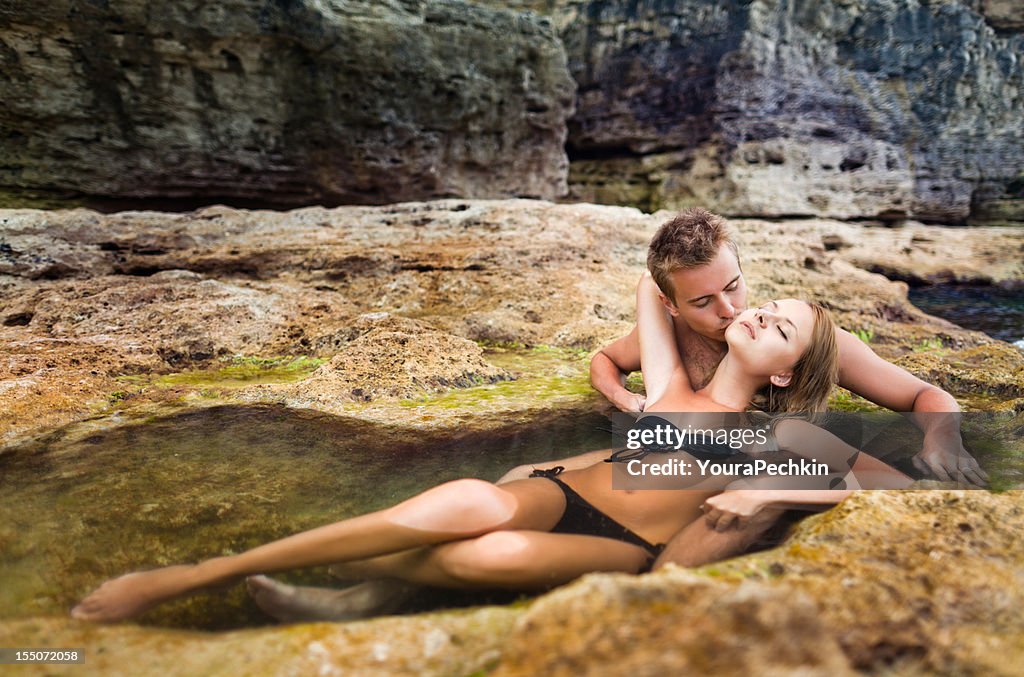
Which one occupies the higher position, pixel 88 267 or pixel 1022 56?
pixel 1022 56

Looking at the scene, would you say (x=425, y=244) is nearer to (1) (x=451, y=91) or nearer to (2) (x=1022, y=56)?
(1) (x=451, y=91)

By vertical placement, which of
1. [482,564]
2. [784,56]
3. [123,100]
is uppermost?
[784,56]

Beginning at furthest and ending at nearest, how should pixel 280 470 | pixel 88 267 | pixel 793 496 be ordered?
pixel 88 267
pixel 280 470
pixel 793 496

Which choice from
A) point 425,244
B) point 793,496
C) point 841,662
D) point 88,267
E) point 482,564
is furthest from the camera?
point 425,244

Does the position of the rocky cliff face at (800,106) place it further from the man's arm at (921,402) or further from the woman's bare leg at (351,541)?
the woman's bare leg at (351,541)

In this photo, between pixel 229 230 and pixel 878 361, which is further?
pixel 229 230

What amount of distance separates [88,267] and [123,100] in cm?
299

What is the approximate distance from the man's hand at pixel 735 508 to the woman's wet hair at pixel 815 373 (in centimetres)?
58

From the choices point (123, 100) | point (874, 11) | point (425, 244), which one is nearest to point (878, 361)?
point (425, 244)

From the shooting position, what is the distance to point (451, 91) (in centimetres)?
820

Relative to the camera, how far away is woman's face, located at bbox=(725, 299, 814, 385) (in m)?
2.46

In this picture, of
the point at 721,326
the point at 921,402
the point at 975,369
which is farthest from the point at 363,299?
the point at 975,369

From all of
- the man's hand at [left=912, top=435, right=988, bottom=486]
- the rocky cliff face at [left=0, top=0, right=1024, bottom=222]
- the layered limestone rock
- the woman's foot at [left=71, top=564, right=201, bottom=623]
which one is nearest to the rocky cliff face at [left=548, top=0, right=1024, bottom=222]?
the rocky cliff face at [left=0, top=0, right=1024, bottom=222]

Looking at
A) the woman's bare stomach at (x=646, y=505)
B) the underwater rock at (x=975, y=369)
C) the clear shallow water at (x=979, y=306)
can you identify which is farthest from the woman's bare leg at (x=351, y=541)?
the clear shallow water at (x=979, y=306)
